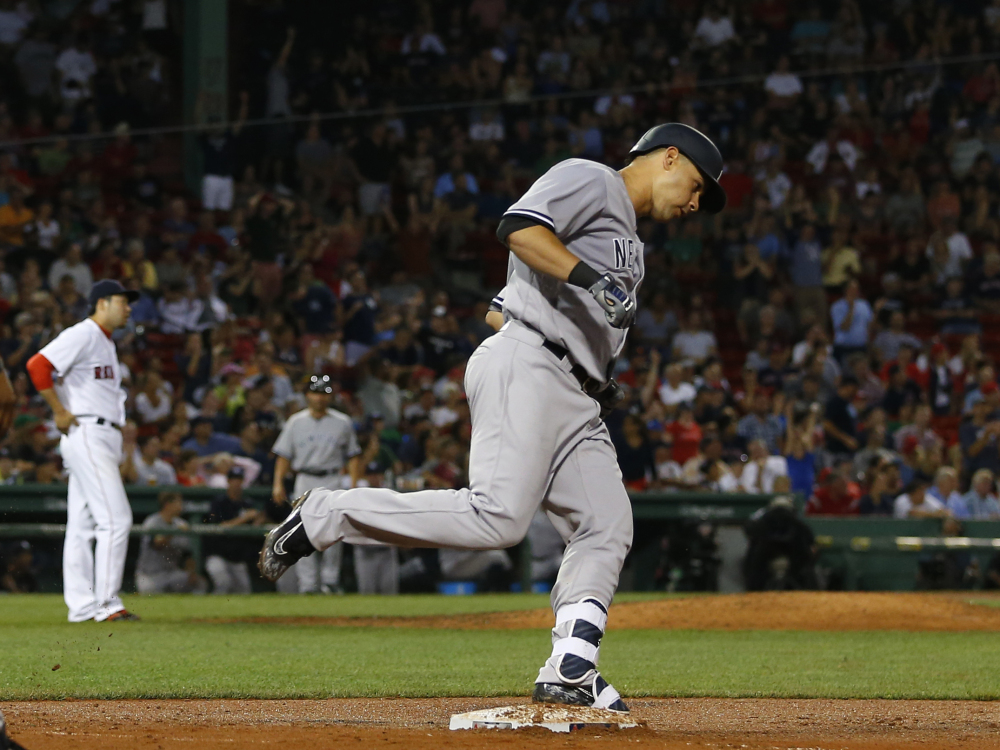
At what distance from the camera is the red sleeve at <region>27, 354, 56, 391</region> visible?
8.82 meters

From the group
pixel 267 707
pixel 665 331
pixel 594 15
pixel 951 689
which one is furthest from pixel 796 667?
pixel 594 15

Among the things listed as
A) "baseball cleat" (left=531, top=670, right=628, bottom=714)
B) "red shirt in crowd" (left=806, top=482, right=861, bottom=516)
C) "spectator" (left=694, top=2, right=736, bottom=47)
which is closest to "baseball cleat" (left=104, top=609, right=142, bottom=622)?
"baseball cleat" (left=531, top=670, right=628, bottom=714)

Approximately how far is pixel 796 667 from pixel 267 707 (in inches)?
114

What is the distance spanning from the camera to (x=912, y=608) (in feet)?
33.3

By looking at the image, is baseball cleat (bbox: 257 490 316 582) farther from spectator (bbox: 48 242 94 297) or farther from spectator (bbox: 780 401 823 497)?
spectator (bbox: 48 242 94 297)

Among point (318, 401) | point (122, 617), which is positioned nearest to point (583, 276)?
point (122, 617)

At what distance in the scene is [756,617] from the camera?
980 centimetres

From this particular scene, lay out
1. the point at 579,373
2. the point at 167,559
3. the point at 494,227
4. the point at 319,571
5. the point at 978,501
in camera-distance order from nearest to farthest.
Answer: the point at 579,373
the point at 167,559
the point at 319,571
the point at 978,501
the point at 494,227

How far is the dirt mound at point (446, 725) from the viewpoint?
413cm

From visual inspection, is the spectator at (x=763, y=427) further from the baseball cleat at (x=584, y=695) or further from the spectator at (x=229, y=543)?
the baseball cleat at (x=584, y=695)

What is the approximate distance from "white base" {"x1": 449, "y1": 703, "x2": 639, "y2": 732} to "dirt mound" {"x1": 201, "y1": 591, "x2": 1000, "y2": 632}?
4875mm

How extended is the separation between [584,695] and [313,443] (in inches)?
303

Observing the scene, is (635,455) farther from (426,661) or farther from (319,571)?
(426,661)

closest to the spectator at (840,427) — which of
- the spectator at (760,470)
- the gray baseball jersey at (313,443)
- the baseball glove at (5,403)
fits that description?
the spectator at (760,470)
